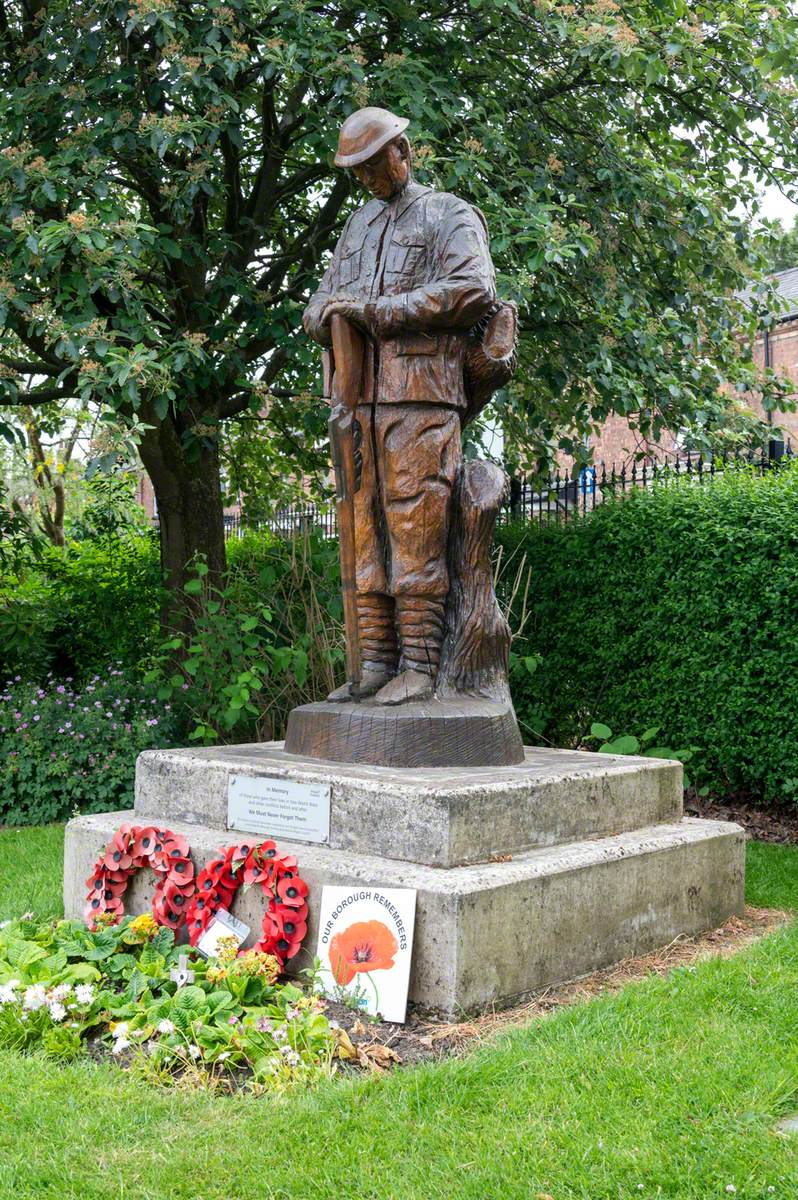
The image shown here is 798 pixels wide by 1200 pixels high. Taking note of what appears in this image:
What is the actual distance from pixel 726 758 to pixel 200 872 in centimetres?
454

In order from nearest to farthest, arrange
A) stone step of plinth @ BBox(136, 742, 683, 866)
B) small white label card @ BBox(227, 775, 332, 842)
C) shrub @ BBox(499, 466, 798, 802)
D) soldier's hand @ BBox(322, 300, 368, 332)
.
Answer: stone step of plinth @ BBox(136, 742, 683, 866) → small white label card @ BBox(227, 775, 332, 842) → soldier's hand @ BBox(322, 300, 368, 332) → shrub @ BBox(499, 466, 798, 802)

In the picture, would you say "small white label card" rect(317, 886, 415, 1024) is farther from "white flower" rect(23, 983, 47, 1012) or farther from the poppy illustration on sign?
"white flower" rect(23, 983, 47, 1012)

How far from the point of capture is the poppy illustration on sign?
4023 mm

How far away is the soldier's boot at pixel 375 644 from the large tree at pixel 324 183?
2.25m

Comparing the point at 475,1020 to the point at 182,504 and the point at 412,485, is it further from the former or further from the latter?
the point at 182,504

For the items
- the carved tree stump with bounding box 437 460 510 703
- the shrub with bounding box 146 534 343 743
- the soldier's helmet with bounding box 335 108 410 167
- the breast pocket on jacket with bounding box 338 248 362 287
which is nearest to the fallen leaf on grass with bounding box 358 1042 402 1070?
the carved tree stump with bounding box 437 460 510 703

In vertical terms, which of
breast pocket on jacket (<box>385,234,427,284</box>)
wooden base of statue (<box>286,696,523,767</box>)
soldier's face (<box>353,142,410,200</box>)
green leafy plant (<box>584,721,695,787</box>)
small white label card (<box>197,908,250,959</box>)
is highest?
soldier's face (<box>353,142,410,200</box>)

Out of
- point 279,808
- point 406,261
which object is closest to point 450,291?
point 406,261

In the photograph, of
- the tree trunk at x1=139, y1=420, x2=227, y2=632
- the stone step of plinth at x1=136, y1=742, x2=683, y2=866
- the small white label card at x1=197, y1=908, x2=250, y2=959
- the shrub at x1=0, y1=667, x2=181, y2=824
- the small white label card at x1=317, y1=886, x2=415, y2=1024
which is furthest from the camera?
the tree trunk at x1=139, y1=420, x2=227, y2=632

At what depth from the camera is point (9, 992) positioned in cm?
410

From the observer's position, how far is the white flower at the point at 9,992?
13.3 feet

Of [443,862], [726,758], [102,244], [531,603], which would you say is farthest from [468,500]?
[531,603]

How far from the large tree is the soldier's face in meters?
2.02

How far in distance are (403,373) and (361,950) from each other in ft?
7.65
